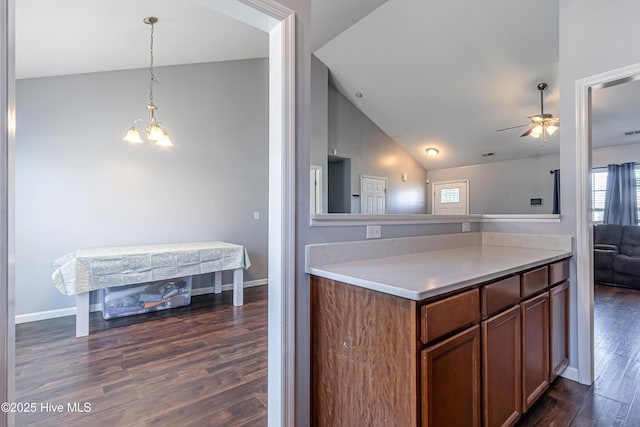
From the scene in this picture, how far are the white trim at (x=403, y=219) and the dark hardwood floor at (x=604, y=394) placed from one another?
1.15m

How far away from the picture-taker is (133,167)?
12.9 feet

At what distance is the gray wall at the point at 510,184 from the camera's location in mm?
6453

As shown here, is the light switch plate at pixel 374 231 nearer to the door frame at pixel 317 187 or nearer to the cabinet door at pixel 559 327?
the cabinet door at pixel 559 327

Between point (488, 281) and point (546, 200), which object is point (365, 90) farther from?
point (488, 281)

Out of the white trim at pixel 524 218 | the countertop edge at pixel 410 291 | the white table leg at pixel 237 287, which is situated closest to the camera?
the countertop edge at pixel 410 291

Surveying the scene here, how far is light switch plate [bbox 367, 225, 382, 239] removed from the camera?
5.83ft

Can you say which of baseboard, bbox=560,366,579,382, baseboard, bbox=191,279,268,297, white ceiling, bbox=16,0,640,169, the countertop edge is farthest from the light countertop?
baseboard, bbox=191,279,268,297

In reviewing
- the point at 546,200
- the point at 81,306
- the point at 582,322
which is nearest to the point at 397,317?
the point at 582,322

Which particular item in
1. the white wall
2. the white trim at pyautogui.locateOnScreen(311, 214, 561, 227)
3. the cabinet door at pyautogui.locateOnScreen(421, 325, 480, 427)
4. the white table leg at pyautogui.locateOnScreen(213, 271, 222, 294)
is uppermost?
the white wall

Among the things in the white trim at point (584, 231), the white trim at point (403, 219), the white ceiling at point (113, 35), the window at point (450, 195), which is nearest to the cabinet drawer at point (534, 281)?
the white trim at point (584, 231)

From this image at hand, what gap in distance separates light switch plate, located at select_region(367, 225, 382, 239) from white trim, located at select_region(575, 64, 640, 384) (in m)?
1.48

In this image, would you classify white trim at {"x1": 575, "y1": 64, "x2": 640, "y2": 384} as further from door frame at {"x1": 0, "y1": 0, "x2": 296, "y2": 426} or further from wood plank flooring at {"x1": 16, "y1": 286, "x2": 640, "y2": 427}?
door frame at {"x1": 0, "y1": 0, "x2": 296, "y2": 426}

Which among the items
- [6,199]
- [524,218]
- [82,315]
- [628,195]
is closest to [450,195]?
[628,195]

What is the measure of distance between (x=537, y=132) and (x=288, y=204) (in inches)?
173
